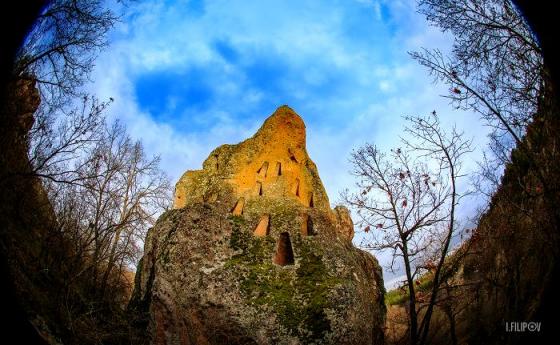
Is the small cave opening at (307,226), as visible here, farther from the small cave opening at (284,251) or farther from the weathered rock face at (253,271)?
the small cave opening at (284,251)

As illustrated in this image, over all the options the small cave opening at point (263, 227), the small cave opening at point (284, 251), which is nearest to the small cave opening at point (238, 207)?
the small cave opening at point (263, 227)

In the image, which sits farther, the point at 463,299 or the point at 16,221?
the point at 463,299

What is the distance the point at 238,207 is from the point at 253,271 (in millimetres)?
3602

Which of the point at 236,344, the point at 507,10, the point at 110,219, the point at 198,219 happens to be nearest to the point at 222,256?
the point at 198,219

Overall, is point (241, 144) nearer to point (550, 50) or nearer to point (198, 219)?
point (198, 219)

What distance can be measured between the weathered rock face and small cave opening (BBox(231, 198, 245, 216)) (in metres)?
0.04

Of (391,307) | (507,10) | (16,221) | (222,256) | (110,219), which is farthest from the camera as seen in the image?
(391,307)

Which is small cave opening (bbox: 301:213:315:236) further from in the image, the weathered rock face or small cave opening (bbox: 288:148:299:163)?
small cave opening (bbox: 288:148:299:163)

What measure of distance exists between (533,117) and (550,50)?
438 centimetres

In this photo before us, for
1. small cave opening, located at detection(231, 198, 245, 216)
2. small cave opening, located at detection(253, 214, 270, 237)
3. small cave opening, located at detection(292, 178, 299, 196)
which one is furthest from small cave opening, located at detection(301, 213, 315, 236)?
small cave opening, located at detection(231, 198, 245, 216)

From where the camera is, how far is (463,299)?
17.9 metres

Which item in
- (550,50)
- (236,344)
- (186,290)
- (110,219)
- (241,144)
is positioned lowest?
(236,344)

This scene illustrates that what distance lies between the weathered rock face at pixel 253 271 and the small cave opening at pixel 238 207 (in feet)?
0.14

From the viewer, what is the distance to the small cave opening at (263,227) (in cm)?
1450
